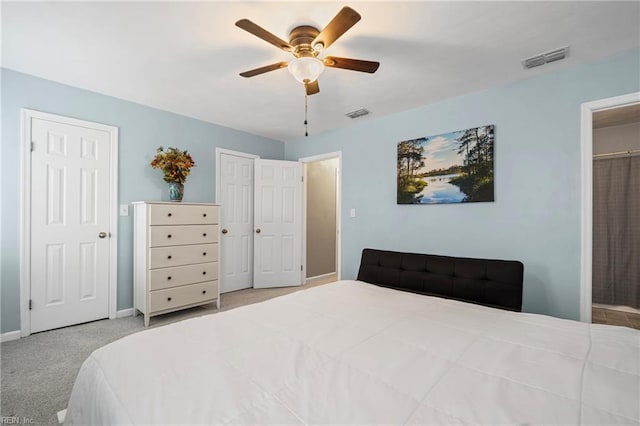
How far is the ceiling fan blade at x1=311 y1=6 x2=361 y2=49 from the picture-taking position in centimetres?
143

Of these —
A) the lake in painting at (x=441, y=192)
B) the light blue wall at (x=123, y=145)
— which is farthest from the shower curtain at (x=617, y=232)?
the light blue wall at (x=123, y=145)

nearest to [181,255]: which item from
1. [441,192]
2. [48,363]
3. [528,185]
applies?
[48,363]

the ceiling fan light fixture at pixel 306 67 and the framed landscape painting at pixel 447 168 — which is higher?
the ceiling fan light fixture at pixel 306 67

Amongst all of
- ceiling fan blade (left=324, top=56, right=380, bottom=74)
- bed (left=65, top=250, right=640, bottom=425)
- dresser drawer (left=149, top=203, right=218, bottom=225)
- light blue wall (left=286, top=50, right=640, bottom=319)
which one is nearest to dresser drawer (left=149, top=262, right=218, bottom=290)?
dresser drawer (left=149, top=203, right=218, bottom=225)

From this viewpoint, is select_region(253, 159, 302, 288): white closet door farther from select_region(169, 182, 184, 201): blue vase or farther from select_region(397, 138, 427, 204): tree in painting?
select_region(397, 138, 427, 204): tree in painting

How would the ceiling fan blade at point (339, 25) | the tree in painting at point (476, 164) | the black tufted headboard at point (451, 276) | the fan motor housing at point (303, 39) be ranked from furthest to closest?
the tree in painting at point (476, 164), the black tufted headboard at point (451, 276), the fan motor housing at point (303, 39), the ceiling fan blade at point (339, 25)

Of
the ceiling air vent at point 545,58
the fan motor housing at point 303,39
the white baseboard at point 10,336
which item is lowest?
the white baseboard at point 10,336

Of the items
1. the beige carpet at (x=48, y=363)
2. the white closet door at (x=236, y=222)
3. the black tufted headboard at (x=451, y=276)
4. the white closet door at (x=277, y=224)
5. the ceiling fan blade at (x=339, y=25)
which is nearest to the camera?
the ceiling fan blade at (x=339, y=25)

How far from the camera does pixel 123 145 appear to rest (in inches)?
123

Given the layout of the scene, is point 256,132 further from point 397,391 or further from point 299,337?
point 397,391

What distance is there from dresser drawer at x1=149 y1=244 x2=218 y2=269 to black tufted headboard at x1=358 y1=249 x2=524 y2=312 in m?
1.80

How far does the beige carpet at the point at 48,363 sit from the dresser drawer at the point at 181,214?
105cm

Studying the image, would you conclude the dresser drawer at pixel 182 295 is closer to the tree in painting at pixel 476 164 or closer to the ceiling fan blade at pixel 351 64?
the ceiling fan blade at pixel 351 64

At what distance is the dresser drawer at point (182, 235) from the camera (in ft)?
9.48
